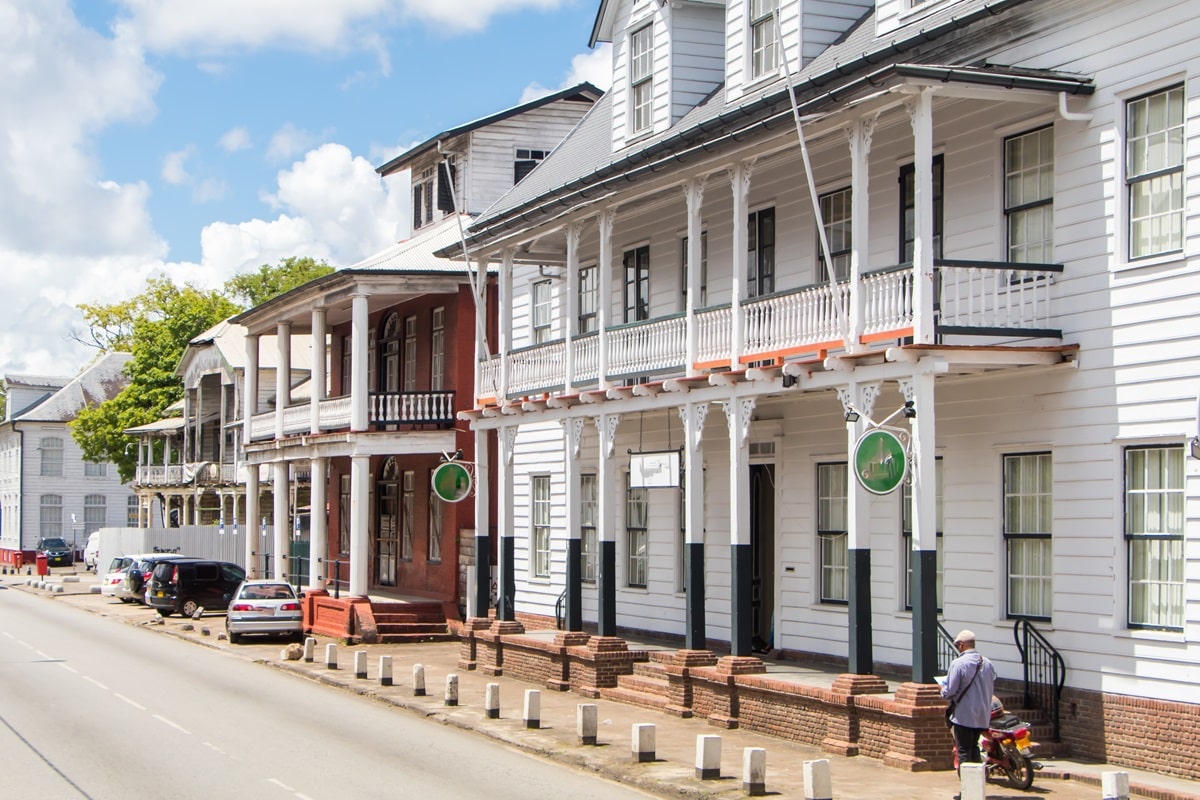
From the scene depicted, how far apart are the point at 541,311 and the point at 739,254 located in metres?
11.0

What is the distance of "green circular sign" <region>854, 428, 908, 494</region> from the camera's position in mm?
16078

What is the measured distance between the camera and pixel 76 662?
93.1 feet

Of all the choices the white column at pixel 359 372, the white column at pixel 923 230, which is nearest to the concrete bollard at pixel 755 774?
the white column at pixel 923 230

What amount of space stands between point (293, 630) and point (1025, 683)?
69.0 feet

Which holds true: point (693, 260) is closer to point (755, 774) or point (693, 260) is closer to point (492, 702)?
point (492, 702)

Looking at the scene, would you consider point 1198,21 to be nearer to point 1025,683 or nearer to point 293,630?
point 1025,683

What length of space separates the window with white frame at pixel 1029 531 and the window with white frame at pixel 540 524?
45.6ft

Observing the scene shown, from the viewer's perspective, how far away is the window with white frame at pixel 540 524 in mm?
30344

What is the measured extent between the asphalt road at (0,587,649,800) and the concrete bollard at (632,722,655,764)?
Result: 62 cm

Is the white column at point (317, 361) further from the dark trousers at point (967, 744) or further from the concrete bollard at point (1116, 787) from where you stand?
the concrete bollard at point (1116, 787)

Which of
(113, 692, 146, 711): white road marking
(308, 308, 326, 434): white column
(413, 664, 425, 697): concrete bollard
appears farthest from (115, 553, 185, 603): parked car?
(413, 664, 425, 697): concrete bollard

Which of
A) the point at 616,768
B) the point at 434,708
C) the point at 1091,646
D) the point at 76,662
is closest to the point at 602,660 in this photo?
the point at 434,708

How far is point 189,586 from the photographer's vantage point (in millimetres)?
41344

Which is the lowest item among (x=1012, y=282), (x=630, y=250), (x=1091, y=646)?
(x=1091, y=646)
